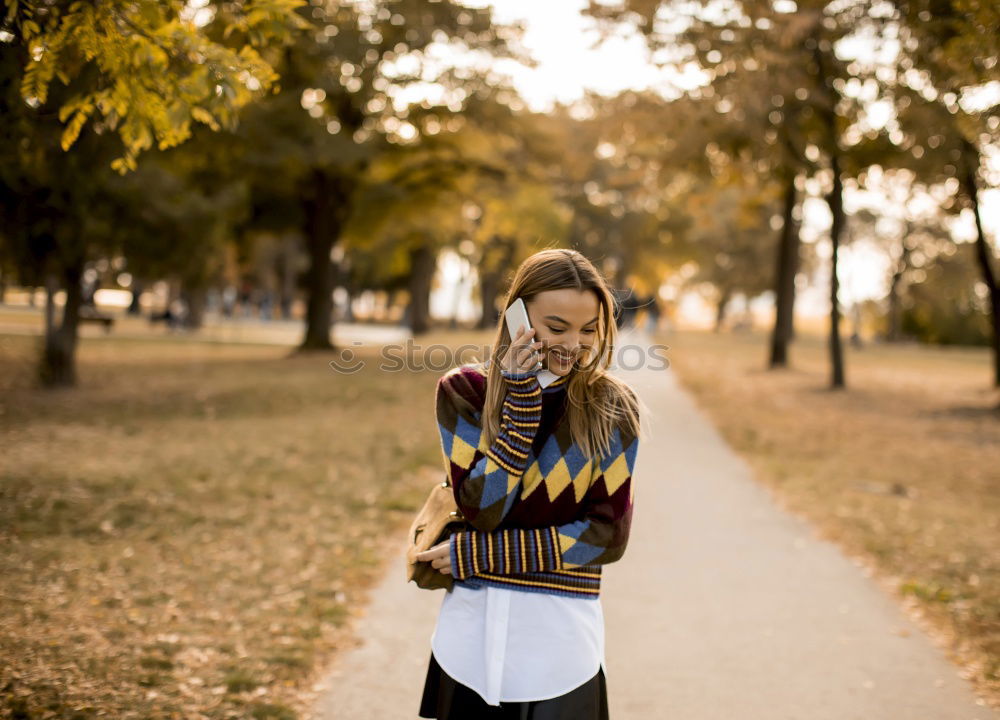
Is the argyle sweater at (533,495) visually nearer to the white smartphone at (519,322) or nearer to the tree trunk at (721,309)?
the white smartphone at (519,322)

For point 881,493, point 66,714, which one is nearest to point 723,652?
point 66,714

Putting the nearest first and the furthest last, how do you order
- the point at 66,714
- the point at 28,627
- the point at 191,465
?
the point at 66,714
the point at 28,627
the point at 191,465

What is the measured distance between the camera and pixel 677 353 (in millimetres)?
31703

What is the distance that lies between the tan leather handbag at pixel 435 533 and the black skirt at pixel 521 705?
0.83 feet

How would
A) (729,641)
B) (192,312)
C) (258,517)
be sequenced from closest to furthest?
(729,641) < (258,517) < (192,312)

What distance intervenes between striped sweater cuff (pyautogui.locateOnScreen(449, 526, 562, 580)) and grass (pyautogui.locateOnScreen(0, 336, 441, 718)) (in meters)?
1.82

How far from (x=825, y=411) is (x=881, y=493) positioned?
6908mm

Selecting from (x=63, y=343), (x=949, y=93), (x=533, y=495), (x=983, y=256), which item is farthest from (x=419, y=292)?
(x=533, y=495)

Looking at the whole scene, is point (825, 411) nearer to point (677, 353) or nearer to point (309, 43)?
point (309, 43)

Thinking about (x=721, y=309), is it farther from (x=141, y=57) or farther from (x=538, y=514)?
(x=538, y=514)

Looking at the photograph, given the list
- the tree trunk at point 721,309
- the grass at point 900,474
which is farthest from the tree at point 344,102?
the tree trunk at point 721,309

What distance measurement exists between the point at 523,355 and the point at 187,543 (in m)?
4.62

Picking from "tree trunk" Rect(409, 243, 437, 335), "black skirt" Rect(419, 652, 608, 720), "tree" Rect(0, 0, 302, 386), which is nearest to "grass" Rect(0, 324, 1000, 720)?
"black skirt" Rect(419, 652, 608, 720)

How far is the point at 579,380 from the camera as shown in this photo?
2.39 meters
